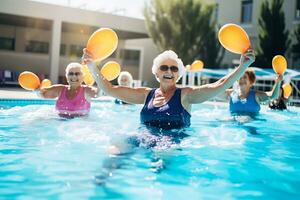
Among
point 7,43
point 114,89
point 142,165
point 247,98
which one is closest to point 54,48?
point 7,43

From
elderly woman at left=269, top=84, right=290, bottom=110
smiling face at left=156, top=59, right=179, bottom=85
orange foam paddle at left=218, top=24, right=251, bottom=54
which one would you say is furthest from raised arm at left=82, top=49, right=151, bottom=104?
elderly woman at left=269, top=84, right=290, bottom=110

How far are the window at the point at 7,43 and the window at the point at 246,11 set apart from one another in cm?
1459

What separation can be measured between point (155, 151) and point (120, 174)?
30.1 inches

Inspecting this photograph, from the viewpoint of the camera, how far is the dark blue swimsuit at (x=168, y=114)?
166 inches

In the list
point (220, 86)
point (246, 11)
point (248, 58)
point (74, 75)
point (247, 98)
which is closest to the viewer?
point (248, 58)

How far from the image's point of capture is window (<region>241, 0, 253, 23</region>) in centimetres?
A: 2506

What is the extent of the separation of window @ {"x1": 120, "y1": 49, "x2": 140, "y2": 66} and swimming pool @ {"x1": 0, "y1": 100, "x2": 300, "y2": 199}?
845 inches

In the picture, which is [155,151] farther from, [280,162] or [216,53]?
[216,53]

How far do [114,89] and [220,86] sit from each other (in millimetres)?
1141

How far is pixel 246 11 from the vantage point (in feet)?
83.0

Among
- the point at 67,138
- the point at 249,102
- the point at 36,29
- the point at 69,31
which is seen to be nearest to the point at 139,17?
the point at 69,31

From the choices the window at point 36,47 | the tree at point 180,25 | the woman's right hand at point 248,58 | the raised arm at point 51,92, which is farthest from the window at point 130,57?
the woman's right hand at point 248,58

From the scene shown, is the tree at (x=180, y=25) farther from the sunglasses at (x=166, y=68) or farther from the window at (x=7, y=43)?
the sunglasses at (x=166, y=68)

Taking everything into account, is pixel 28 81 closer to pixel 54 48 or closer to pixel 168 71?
pixel 168 71
